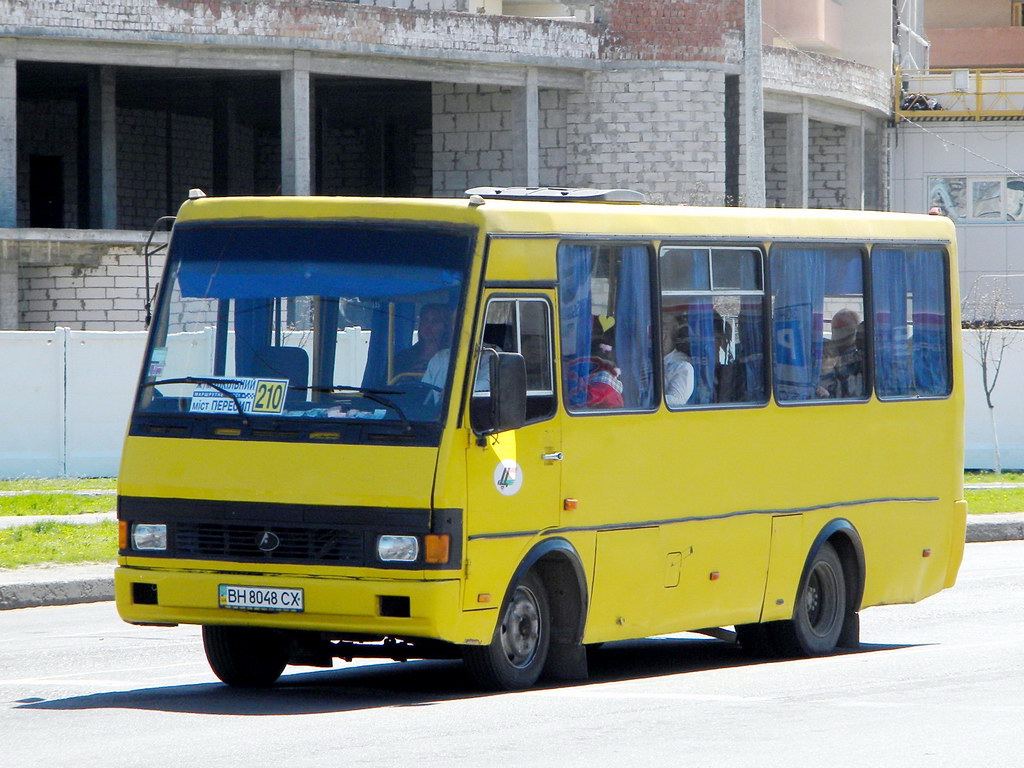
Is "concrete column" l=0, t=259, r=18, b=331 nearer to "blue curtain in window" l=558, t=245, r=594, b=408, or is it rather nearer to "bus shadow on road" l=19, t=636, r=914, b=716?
"bus shadow on road" l=19, t=636, r=914, b=716

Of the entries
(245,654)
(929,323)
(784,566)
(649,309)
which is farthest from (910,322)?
(245,654)

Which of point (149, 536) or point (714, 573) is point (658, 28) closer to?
point (714, 573)

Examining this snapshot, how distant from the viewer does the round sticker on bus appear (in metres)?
9.10

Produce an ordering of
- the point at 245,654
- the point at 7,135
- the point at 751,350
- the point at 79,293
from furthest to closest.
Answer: the point at 79,293
the point at 7,135
the point at 751,350
the point at 245,654

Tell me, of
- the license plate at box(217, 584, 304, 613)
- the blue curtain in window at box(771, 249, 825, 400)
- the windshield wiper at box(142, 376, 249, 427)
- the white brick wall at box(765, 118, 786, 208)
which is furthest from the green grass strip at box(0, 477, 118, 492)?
the white brick wall at box(765, 118, 786, 208)

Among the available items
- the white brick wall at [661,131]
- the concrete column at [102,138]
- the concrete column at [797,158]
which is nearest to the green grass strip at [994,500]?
the white brick wall at [661,131]

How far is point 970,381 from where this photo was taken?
30047mm

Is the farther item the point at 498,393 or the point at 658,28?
the point at 658,28

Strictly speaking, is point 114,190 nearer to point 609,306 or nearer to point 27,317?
point 27,317

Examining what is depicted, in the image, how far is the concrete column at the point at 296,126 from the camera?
35.3 metres

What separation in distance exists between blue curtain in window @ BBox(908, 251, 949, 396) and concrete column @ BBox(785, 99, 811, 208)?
102ft

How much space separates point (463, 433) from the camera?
888 cm

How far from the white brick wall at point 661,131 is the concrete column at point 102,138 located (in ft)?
33.1

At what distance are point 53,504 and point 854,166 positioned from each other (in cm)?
3090
